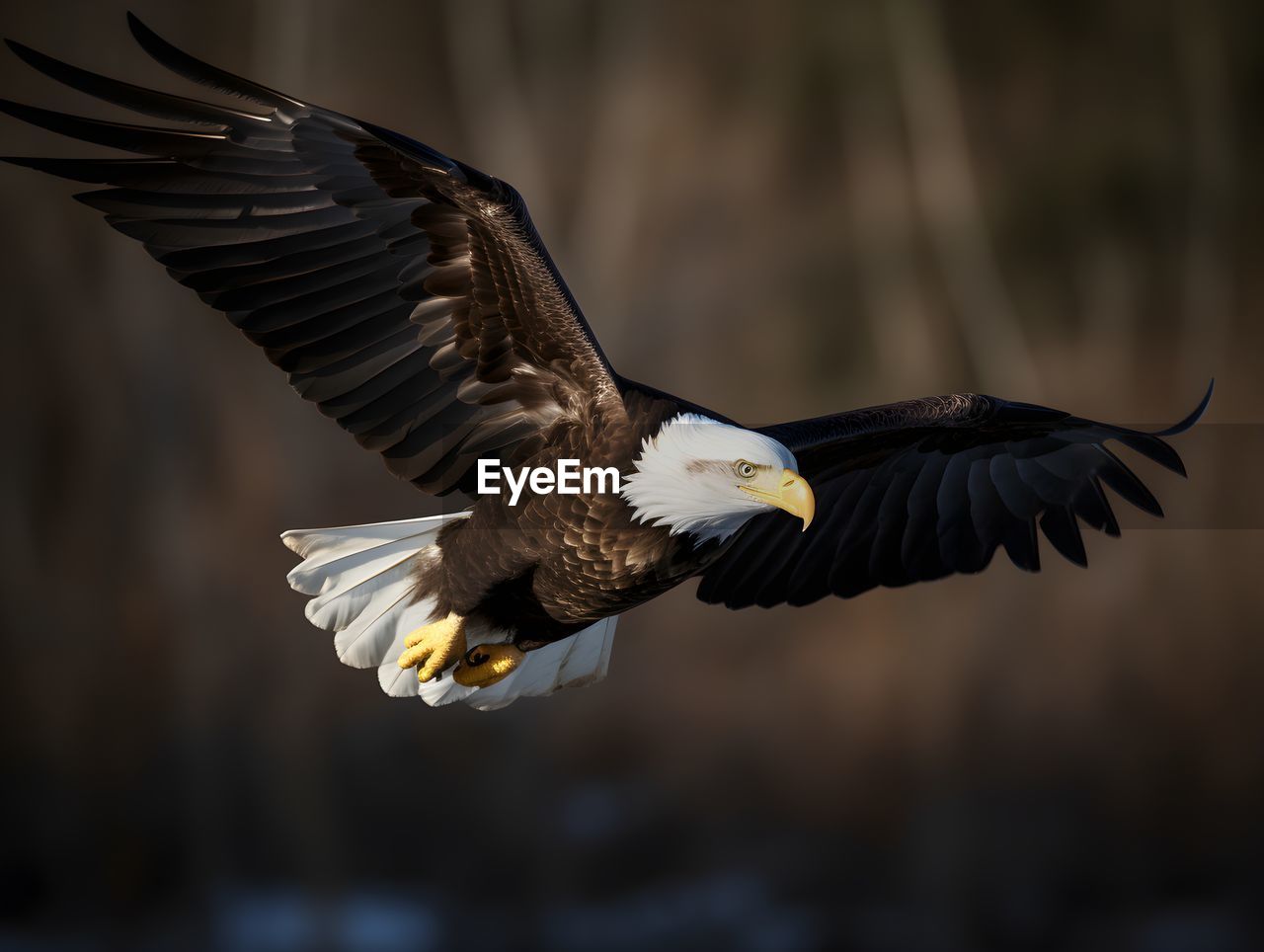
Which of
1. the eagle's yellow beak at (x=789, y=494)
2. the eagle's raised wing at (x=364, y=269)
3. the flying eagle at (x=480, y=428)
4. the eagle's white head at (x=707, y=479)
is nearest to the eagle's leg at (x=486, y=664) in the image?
the flying eagle at (x=480, y=428)

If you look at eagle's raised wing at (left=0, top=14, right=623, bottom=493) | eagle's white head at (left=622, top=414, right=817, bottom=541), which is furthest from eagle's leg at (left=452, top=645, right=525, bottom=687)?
eagle's white head at (left=622, top=414, right=817, bottom=541)

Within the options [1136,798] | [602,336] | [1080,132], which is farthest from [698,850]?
[1080,132]

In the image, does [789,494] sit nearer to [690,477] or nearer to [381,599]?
[690,477]

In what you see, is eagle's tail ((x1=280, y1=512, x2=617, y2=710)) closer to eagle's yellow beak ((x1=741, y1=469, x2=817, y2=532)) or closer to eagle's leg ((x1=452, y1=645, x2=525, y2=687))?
eagle's leg ((x1=452, y1=645, x2=525, y2=687))

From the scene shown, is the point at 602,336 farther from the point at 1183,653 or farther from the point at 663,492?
the point at 663,492

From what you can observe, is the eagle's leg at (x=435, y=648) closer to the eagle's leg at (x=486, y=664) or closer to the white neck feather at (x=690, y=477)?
the eagle's leg at (x=486, y=664)

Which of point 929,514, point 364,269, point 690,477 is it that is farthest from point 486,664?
point 929,514

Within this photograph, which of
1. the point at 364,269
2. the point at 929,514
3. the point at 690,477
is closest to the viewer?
the point at 690,477
